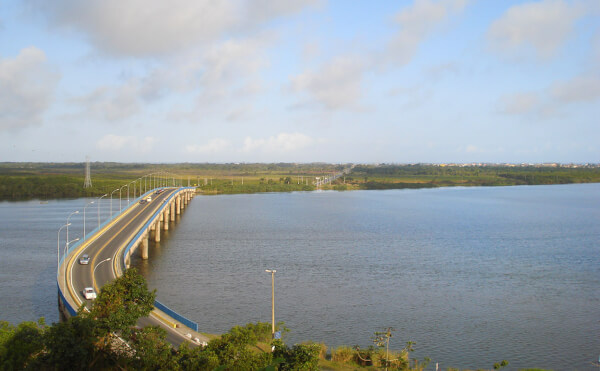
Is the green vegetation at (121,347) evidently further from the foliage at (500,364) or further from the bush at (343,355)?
the foliage at (500,364)

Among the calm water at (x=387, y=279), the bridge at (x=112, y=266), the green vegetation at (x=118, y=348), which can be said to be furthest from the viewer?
the calm water at (x=387, y=279)

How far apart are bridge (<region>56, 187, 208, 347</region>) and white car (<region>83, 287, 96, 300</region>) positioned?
20cm

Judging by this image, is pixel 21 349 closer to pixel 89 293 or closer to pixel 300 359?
pixel 300 359

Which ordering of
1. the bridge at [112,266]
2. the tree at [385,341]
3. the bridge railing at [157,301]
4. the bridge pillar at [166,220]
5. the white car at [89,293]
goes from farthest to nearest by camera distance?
the bridge pillar at [166,220], the white car at [89,293], the bridge railing at [157,301], the bridge at [112,266], the tree at [385,341]

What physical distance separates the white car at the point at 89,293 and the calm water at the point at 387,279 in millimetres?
2781

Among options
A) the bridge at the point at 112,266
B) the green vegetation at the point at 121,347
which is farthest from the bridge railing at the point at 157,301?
the green vegetation at the point at 121,347

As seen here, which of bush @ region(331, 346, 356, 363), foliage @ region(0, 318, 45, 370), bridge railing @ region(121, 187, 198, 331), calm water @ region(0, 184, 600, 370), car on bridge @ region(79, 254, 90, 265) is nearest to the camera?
foliage @ region(0, 318, 45, 370)

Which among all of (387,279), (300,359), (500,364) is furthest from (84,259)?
(500,364)

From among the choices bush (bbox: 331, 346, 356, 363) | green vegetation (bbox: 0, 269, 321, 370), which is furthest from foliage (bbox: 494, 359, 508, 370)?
green vegetation (bbox: 0, 269, 321, 370)

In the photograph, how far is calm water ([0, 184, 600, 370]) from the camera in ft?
76.7

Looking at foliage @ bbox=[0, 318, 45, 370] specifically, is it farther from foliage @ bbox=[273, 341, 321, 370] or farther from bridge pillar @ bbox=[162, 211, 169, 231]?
bridge pillar @ bbox=[162, 211, 169, 231]

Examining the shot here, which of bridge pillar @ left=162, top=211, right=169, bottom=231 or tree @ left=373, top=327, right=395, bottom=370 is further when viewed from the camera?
bridge pillar @ left=162, top=211, right=169, bottom=231

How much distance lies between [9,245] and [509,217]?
5369 centimetres

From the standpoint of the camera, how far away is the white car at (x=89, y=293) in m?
23.3
